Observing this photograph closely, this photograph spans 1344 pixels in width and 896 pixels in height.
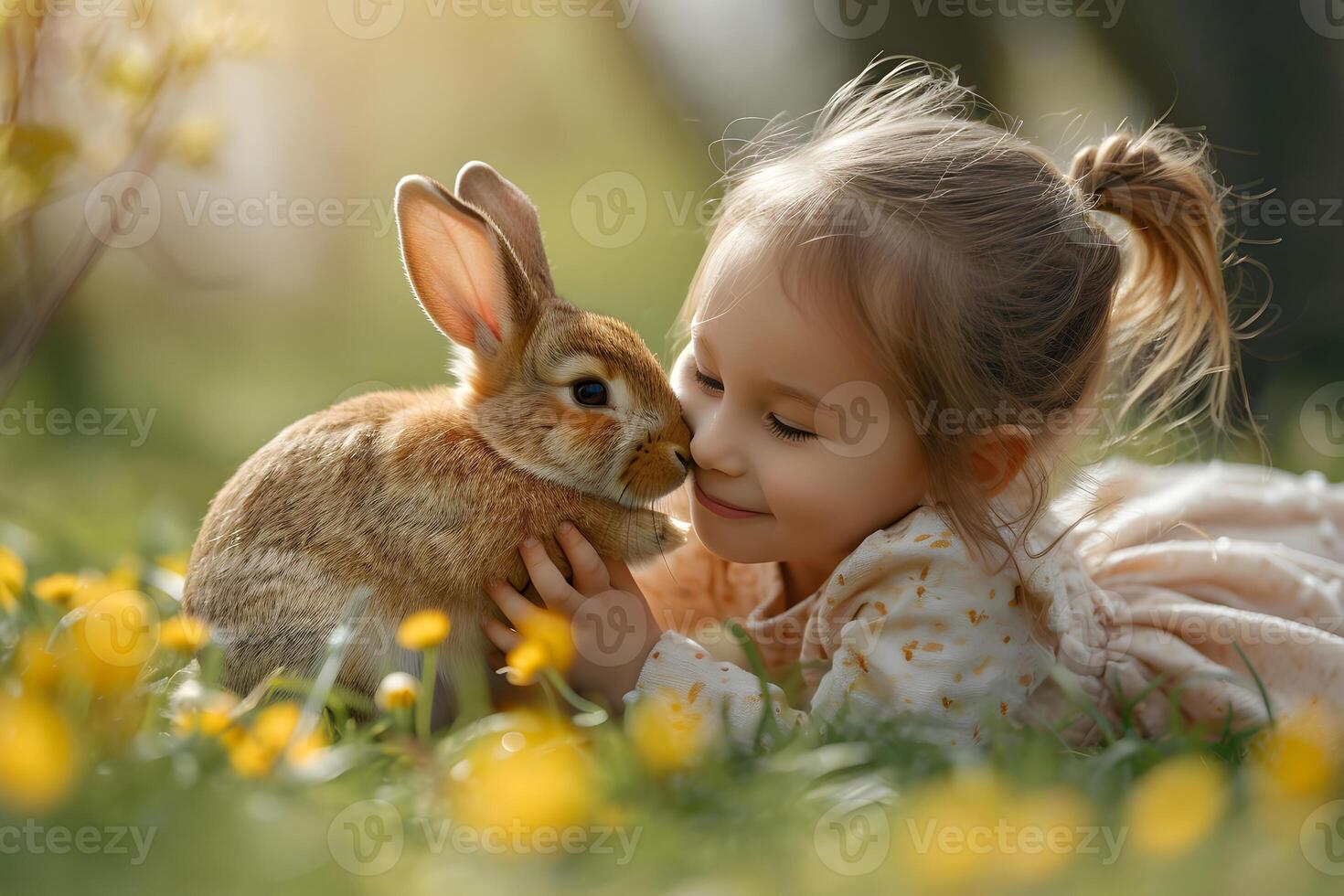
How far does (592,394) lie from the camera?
213cm

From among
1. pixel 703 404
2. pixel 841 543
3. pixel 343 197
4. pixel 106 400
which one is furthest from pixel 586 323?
pixel 343 197

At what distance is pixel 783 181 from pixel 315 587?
1.23 metres

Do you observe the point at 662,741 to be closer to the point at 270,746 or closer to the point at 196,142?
the point at 270,746

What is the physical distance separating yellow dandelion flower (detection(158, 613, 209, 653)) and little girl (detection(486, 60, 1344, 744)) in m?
0.49

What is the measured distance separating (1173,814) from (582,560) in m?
1.11

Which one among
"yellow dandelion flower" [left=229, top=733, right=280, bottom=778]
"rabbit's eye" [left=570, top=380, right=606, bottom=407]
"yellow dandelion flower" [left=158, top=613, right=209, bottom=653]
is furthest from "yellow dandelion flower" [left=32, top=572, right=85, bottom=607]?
"rabbit's eye" [left=570, top=380, right=606, bottom=407]

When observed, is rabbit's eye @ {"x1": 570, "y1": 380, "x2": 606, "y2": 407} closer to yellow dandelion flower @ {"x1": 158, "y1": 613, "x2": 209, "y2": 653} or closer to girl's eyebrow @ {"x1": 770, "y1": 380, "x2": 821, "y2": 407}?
girl's eyebrow @ {"x1": 770, "y1": 380, "x2": 821, "y2": 407}

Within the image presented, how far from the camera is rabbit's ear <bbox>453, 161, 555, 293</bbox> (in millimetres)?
2412

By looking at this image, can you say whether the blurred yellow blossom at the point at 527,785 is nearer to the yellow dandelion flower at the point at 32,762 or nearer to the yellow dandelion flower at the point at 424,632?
the yellow dandelion flower at the point at 424,632

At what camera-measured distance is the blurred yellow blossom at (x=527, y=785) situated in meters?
1.20

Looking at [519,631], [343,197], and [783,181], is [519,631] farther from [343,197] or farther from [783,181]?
[343,197]

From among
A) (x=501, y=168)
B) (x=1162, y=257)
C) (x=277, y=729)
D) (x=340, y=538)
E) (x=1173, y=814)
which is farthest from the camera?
(x=501, y=168)

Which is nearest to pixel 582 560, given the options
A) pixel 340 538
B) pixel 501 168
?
pixel 340 538

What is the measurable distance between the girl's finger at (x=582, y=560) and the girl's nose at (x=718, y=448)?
28cm
